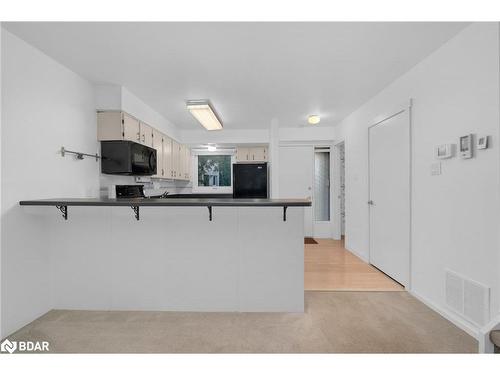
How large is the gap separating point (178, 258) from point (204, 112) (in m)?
2.27

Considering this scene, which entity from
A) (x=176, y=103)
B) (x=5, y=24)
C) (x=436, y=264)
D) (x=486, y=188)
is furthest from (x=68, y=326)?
(x=486, y=188)

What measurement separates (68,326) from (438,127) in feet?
12.4

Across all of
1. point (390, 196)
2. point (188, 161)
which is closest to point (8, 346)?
point (390, 196)

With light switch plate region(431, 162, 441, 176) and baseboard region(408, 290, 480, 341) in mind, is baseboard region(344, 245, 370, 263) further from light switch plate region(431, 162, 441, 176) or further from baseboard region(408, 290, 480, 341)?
light switch plate region(431, 162, 441, 176)

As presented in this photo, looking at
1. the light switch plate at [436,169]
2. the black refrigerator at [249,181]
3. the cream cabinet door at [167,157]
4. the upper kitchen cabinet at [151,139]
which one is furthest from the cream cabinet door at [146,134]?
the light switch plate at [436,169]

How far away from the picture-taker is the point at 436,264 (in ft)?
7.79

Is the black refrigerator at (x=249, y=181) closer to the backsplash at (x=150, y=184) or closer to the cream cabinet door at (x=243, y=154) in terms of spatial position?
the cream cabinet door at (x=243, y=154)

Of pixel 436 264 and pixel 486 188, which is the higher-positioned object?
pixel 486 188

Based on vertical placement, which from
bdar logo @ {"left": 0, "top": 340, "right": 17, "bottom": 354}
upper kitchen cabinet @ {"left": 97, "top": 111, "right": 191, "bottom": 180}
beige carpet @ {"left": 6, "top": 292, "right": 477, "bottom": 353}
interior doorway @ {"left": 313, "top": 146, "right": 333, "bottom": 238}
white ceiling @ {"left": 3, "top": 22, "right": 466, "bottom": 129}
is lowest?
bdar logo @ {"left": 0, "top": 340, "right": 17, "bottom": 354}

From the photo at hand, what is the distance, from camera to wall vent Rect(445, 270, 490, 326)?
1.88 m

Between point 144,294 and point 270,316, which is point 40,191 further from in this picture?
point 270,316

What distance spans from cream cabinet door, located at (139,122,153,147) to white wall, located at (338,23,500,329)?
3.41 metres

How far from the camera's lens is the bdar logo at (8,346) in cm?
188

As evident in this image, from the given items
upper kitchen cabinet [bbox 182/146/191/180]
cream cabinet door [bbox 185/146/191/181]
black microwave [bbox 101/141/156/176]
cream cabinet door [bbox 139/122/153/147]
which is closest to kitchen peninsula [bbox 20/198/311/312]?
black microwave [bbox 101/141/156/176]
